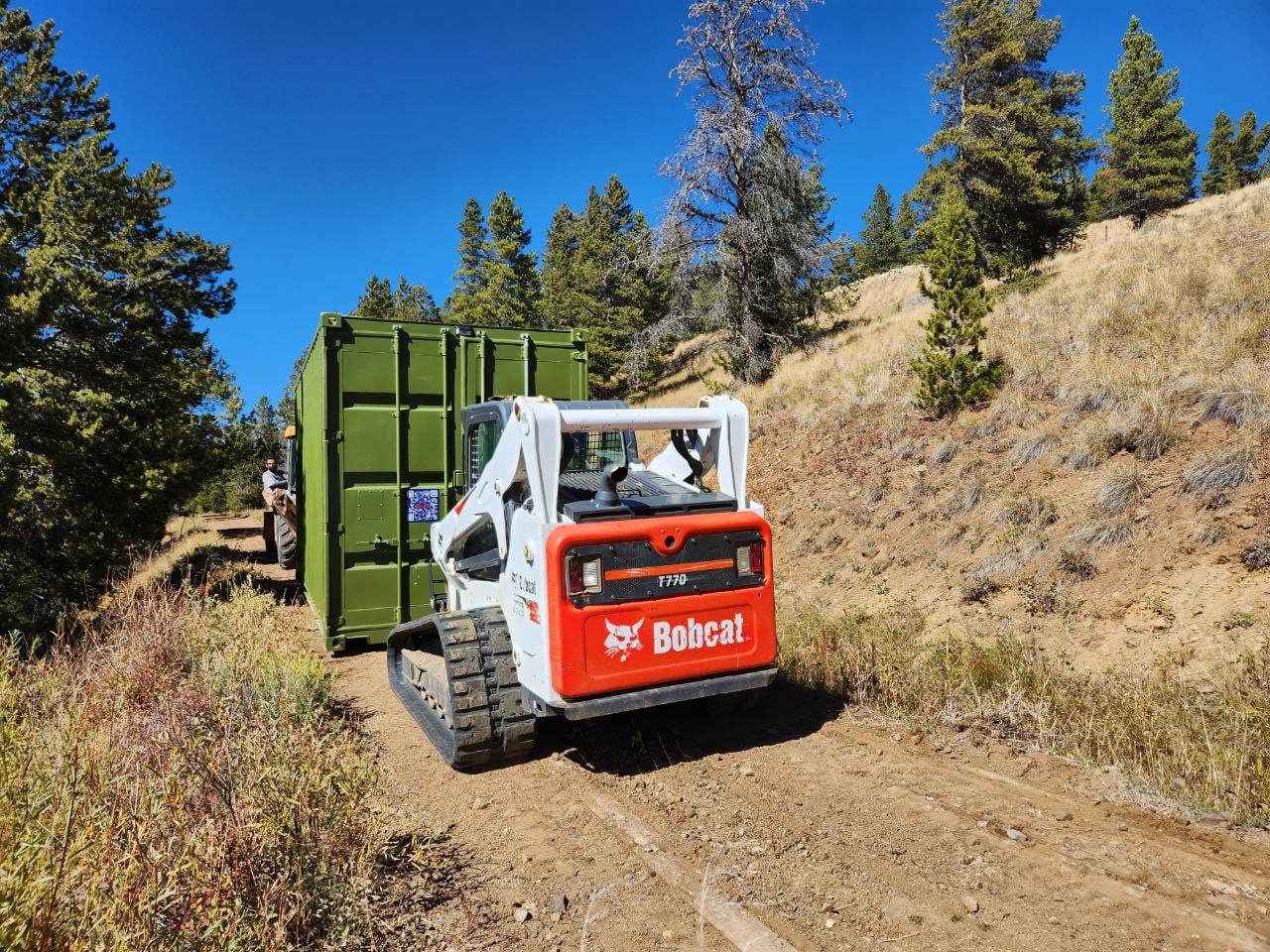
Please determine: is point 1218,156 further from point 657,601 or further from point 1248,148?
point 657,601

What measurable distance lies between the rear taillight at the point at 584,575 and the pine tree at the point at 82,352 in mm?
6032

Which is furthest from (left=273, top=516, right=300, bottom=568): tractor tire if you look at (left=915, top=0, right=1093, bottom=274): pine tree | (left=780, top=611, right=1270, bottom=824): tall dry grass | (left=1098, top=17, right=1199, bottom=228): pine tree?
(left=1098, top=17, right=1199, bottom=228): pine tree

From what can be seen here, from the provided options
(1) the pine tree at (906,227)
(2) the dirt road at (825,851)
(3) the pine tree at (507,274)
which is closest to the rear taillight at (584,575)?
(2) the dirt road at (825,851)

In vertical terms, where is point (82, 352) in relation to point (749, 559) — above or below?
above

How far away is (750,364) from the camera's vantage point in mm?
20812

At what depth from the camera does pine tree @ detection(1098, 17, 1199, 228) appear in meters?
32.7

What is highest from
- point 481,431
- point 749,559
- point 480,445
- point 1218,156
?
point 1218,156

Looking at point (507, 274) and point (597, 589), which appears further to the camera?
point (507, 274)

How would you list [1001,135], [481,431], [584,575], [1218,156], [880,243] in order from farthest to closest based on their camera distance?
[880,243] → [1218,156] → [1001,135] → [481,431] → [584,575]

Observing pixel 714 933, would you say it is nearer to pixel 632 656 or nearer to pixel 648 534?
pixel 632 656

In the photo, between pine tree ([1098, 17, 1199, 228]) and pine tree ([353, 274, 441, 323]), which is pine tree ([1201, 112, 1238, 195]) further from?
pine tree ([353, 274, 441, 323])

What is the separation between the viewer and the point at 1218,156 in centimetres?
4897

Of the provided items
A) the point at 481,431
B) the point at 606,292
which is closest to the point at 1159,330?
the point at 481,431

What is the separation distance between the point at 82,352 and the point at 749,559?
507 inches
